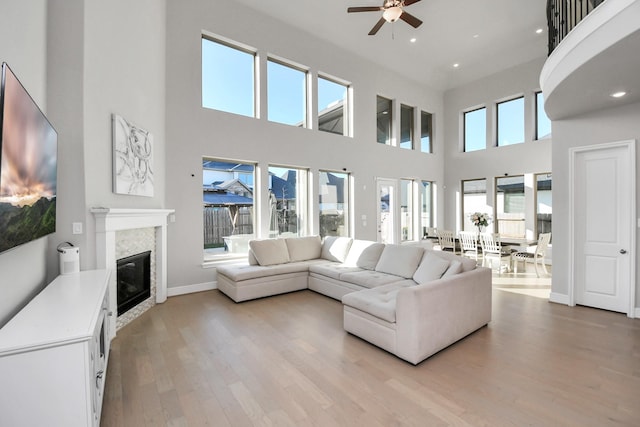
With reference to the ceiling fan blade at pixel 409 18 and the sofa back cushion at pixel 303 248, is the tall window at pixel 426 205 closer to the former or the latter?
the sofa back cushion at pixel 303 248

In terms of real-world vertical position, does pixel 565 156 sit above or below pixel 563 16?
below

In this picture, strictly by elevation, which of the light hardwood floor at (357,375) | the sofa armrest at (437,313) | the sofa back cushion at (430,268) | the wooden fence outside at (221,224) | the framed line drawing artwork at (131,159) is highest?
the framed line drawing artwork at (131,159)

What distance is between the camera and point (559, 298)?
176 inches

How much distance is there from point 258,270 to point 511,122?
8.14m

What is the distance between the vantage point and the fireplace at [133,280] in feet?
11.9

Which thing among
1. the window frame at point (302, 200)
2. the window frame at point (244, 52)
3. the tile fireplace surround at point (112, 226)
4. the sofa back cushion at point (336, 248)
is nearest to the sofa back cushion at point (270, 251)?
the sofa back cushion at point (336, 248)

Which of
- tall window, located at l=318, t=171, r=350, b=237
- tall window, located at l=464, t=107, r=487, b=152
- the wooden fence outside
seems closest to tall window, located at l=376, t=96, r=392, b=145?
tall window, located at l=318, t=171, r=350, b=237

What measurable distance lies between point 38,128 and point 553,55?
503 centimetres

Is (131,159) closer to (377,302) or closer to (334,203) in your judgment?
(377,302)

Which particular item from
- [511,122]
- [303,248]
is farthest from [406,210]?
[303,248]

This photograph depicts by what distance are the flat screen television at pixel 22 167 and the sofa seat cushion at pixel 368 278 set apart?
3.41 meters

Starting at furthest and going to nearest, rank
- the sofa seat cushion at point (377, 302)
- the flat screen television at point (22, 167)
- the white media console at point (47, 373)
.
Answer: the sofa seat cushion at point (377, 302) < the flat screen television at point (22, 167) < the white media console at point (47, 373)

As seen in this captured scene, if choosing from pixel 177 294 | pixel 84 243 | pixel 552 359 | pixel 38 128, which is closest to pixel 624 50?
pixel 552 359

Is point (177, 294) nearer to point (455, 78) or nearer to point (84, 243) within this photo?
point (84, 243)
